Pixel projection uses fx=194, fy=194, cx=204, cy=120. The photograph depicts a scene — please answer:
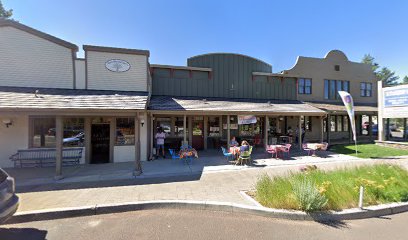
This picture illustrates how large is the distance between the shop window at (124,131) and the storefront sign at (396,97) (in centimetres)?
1903

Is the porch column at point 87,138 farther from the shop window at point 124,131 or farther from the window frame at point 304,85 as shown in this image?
the window frame at point 304,85

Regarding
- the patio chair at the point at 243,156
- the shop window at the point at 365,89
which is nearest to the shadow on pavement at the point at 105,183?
the patio chair at the point at 243,156

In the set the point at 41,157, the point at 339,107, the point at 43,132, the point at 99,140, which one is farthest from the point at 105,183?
the point at 339,107

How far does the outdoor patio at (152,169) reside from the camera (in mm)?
7699

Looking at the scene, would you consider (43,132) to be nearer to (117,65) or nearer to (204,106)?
(117,65)

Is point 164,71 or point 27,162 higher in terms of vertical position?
point 164,71

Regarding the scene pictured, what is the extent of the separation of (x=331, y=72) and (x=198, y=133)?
1448cm

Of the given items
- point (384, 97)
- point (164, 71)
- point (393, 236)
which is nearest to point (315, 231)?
point (393, 236)

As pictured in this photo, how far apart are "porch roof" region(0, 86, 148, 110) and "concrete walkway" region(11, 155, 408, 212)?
3.00m

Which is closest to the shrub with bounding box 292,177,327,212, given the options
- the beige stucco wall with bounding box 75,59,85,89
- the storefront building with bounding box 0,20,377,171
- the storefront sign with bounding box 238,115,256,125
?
the storefront building with bounding box 0,20,377,171

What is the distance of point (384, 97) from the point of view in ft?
50.8

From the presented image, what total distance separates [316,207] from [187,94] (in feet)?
36.7

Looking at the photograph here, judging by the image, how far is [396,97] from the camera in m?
14.7

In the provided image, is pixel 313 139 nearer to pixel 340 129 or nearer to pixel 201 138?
pixel 340 129
